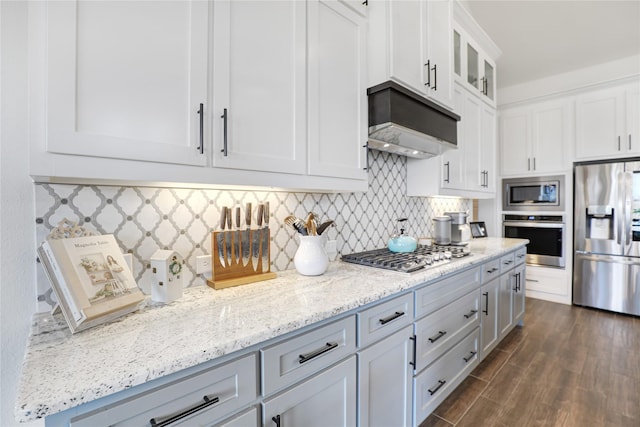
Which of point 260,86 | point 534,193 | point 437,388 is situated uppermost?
point 260,86

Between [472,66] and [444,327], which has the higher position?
[472,66]

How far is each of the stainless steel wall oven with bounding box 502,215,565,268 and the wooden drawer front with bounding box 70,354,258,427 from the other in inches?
171

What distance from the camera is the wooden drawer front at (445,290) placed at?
150 cm

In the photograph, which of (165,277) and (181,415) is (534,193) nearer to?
(165,277)

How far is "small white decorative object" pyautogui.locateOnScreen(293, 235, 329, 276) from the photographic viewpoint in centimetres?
147

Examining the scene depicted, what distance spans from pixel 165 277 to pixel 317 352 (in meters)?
0.61

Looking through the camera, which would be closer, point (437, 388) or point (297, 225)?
point (297, 225)

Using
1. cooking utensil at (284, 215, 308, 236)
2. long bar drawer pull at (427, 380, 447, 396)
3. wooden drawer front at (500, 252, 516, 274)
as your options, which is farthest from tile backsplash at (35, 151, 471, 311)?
wooden drawer front at (500, 252, 516, 274)

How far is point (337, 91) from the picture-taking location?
1.50 metres

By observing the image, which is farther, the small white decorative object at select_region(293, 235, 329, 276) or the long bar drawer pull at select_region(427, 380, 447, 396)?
the long bar drawer pull at select_region(427, 380, 447, 396)

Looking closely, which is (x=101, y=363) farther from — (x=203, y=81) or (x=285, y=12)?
(x=285, y=12)

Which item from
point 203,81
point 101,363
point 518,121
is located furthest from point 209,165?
point 518,121

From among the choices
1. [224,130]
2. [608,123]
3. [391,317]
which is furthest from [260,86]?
[608,123]

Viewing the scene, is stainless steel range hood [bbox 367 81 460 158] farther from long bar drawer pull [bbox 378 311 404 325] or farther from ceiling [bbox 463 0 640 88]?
ceiling [bbox 463 0 640 88]
